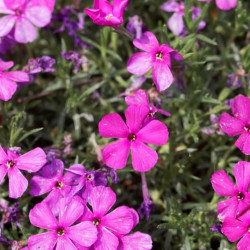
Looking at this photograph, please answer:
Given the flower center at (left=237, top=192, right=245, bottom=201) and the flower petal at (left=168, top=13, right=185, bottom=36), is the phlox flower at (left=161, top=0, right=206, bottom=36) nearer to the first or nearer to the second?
the flower petal at (left=168, top=13, right=185, bottom=36)

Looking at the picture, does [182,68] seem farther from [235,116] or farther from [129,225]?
[129,225]

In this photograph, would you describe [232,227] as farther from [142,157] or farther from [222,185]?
[142,157]

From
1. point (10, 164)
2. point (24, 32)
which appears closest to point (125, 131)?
point (10, 164)

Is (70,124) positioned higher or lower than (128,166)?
lower

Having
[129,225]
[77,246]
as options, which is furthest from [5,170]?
[129,225]

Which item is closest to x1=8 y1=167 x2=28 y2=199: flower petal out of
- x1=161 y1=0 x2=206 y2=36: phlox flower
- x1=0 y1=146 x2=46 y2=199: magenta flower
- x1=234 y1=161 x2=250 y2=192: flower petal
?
x1=0 y1=146 x2=46 y2=199: magenta flower
